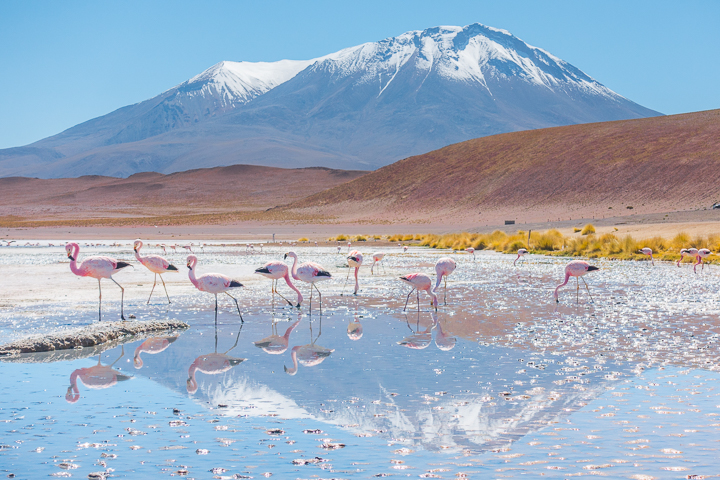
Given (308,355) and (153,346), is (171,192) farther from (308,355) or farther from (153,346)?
(308,355)

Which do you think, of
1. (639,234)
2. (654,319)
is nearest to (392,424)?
(654,319)

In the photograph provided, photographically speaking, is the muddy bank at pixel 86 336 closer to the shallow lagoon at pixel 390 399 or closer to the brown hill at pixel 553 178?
the shallow lagoon at pixel 390 399

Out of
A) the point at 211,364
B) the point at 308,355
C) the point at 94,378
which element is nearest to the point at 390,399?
the point at 308,355

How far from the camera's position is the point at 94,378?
7.09 metres

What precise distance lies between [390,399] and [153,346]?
3.76 m

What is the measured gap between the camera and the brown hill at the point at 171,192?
338 ft

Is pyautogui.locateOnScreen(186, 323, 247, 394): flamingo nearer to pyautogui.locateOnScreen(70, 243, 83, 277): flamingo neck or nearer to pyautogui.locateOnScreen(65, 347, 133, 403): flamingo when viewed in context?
pyautogui.locateOnScreen(65, 347, 133, 403): flamingo

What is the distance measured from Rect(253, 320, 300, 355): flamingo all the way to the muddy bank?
149cm

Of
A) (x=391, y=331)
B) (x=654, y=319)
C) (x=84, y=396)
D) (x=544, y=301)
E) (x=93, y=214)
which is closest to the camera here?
(x=84, y=396)

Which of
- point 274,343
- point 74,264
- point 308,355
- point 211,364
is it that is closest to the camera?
point 211,364

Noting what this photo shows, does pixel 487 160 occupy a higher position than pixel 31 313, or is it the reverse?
pixel 487 160

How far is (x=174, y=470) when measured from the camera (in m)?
4.58

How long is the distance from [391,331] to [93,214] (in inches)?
3404

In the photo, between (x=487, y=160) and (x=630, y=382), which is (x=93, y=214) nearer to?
(x=487, y=160)
